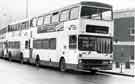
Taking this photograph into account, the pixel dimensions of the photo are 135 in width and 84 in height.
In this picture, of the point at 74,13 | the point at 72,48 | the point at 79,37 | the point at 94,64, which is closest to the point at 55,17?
the point at 74,13

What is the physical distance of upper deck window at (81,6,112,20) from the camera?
774 inches

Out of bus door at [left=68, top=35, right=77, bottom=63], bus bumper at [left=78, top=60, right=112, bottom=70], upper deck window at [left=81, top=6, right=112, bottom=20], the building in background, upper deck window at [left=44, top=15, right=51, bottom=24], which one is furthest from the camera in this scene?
the building in background

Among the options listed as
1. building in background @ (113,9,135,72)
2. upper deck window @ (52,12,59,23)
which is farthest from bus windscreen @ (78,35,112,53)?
building in background @ (113,9,135,72)

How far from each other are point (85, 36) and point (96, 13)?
1784 mm

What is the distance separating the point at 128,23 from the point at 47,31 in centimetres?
2584

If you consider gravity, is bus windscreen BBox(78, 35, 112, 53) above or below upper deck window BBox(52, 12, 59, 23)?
below

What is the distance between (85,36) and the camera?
19516 millimetres

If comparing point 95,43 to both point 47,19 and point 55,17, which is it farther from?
point 47,19

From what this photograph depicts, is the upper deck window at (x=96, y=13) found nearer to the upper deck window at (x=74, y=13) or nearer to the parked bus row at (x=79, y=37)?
the parked bus row at (x=79, y=37)

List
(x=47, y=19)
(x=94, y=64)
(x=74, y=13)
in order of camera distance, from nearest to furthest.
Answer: (x=94, y=64)
(x=74, y=13)
(x=47, y=19)

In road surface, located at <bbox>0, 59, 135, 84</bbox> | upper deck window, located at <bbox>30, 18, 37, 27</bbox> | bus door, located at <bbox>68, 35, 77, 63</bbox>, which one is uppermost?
upper deck window, located at <bbox>30, 18, 37, 27</bbox>

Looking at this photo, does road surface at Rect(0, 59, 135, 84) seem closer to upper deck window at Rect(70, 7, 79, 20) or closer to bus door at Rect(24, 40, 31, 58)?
upper deck window at Rect(70, 7, 79, 20)

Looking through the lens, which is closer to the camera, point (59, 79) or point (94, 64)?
point (59, 79)

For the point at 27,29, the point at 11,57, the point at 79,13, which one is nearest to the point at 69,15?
the point at 79,13
